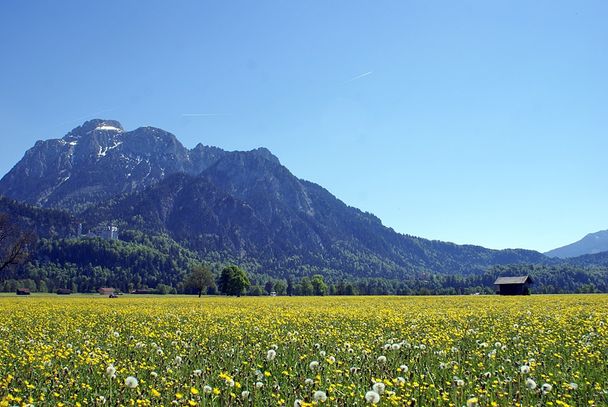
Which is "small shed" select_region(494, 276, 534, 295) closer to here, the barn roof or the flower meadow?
the barn roof

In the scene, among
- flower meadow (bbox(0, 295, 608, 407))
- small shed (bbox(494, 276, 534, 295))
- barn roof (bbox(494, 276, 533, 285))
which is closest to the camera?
flower meadow (bbox(0, 295, 608, 407))

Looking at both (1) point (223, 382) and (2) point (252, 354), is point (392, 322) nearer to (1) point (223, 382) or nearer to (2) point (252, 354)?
(2) point (252, 354)

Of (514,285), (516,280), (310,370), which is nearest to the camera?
(310,370)

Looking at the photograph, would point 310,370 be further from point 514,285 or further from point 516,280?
point 514,285

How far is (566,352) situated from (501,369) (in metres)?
3.60

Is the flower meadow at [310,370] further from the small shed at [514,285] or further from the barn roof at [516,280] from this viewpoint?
the barn roof at [516,280]

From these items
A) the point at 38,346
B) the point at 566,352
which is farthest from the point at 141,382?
the point at 566,352

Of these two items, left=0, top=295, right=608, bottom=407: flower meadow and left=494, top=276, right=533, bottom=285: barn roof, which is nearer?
left=0, top=295, right=608, bottom=407: flower meadow

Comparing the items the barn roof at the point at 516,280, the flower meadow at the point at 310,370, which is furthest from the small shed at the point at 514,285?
the flower meadow at the point at 310,370

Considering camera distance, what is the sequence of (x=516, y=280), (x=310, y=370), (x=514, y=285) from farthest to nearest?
(x=514, y=285) → (x=516, y=280) → (x=310, y=370)

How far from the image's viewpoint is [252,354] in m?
11.4

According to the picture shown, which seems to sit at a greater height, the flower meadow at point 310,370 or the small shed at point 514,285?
the flower meadow at point 310,370

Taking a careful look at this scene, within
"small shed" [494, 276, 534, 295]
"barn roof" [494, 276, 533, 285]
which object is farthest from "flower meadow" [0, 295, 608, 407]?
"barn roof" [494, 276, 533, 285]

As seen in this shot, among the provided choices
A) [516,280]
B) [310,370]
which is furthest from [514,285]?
[310,370]
